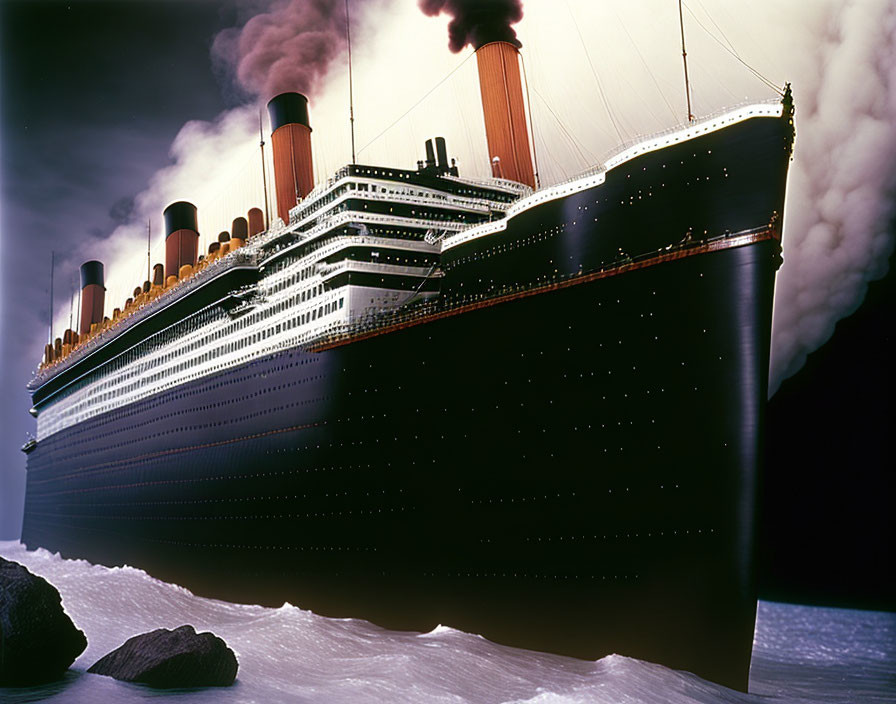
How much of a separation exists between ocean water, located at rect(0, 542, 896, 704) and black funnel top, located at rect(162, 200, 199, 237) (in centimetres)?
1213

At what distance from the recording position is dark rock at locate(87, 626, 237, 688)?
6621 millimetres

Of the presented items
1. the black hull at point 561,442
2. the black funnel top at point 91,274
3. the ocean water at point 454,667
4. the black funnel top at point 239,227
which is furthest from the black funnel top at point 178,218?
the ocean water at point 454,667

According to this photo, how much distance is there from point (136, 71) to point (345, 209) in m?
3.77

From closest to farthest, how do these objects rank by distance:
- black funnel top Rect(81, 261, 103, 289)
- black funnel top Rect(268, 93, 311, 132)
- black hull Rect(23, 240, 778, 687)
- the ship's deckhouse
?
black hull Rect(23, 240, 778, 687)
the ship's deckhouse
black funnel top Rect(268, 93, 311, 132)
black funnel top Rect(81, 261, 103, 289)

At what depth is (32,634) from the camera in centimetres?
697

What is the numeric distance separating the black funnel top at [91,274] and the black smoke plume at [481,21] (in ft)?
63.6

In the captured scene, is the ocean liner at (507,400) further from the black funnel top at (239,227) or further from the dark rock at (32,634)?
the dark rock at (32,634)

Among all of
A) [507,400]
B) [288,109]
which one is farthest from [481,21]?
[507,400]

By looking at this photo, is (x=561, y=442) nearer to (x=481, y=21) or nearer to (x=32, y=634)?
(x=32, y=634)

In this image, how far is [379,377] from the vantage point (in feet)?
33.8

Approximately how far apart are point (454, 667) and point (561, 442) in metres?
2.71

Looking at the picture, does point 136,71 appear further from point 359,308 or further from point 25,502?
point 25,502

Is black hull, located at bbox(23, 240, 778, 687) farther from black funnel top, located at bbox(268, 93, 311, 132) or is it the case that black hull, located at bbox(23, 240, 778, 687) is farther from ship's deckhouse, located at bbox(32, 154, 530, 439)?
black funnel top, located at bbox(268, 93, 311, 132)

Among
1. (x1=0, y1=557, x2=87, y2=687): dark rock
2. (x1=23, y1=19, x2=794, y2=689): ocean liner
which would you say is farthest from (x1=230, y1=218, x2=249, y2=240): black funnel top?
(x1=0, y1=557, x2=87, y2=687): dark rock
